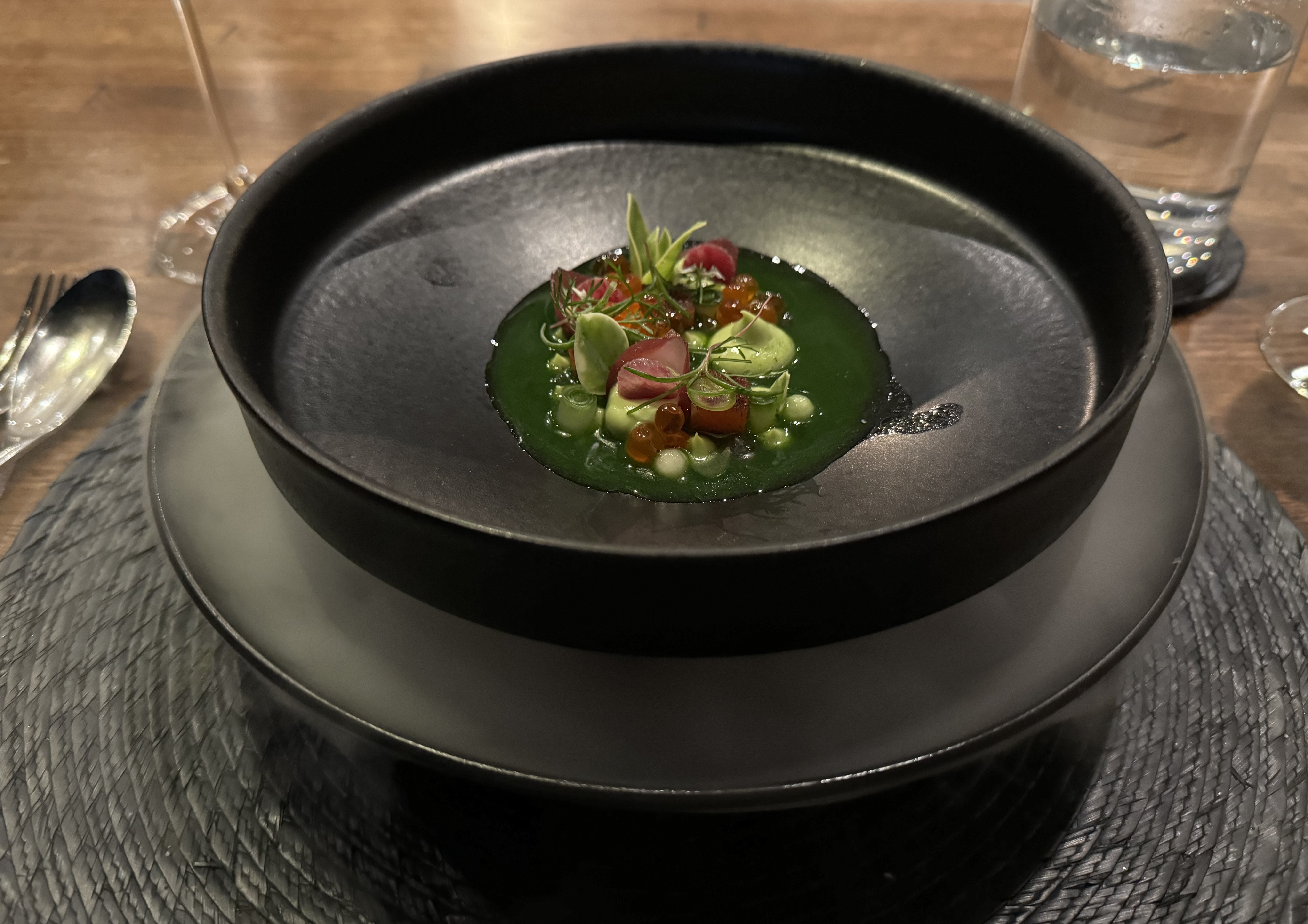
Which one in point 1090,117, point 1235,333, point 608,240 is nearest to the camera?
point 608,240

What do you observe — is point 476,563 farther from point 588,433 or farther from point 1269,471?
point 1269,471

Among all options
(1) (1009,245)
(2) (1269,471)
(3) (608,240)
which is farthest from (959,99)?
(2) (1269,471)

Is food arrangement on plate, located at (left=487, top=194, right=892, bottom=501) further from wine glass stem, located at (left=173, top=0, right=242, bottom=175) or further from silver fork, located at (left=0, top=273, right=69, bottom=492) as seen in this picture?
wine glass stem, located at (left=173, top=0, right=242, bottom=175)

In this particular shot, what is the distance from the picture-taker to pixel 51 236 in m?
1.47

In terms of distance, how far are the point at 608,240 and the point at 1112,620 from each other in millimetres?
682

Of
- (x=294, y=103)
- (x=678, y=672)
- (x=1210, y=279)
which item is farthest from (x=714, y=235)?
(x=294, y=103)

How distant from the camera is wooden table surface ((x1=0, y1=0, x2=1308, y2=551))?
1254mm

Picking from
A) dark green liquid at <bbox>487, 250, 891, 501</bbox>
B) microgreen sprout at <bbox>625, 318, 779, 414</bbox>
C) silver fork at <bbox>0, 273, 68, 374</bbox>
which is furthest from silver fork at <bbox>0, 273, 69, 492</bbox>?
microgreen sprout at <bbox>625, 318, 779, 414</bbox>

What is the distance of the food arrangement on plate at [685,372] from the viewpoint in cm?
91

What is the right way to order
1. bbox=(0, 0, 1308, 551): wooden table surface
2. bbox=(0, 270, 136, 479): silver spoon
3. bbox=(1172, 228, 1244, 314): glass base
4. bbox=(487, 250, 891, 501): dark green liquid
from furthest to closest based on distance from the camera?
bbox=(1172, 228, 1244, 314): glass base, bbox=(0, 0, 1308, 551): wooden table surface, bbox=(0, 270, 136, 479): silver spoon, bbox=(487, 250, 891, 501): dark green liquid

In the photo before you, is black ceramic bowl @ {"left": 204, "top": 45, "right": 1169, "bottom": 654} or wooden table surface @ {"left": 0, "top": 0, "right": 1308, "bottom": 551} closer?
black ceramic bowl @ {"left": 204, "top": 45, "right": 1169, "bottom": 654}

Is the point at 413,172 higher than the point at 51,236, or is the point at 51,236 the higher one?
the point at 413,172

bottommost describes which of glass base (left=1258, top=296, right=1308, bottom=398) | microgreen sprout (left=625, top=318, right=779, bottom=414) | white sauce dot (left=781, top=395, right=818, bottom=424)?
glass base (left=1258, top=296, right=1308, bottom=398)

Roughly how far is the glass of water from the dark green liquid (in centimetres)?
54
